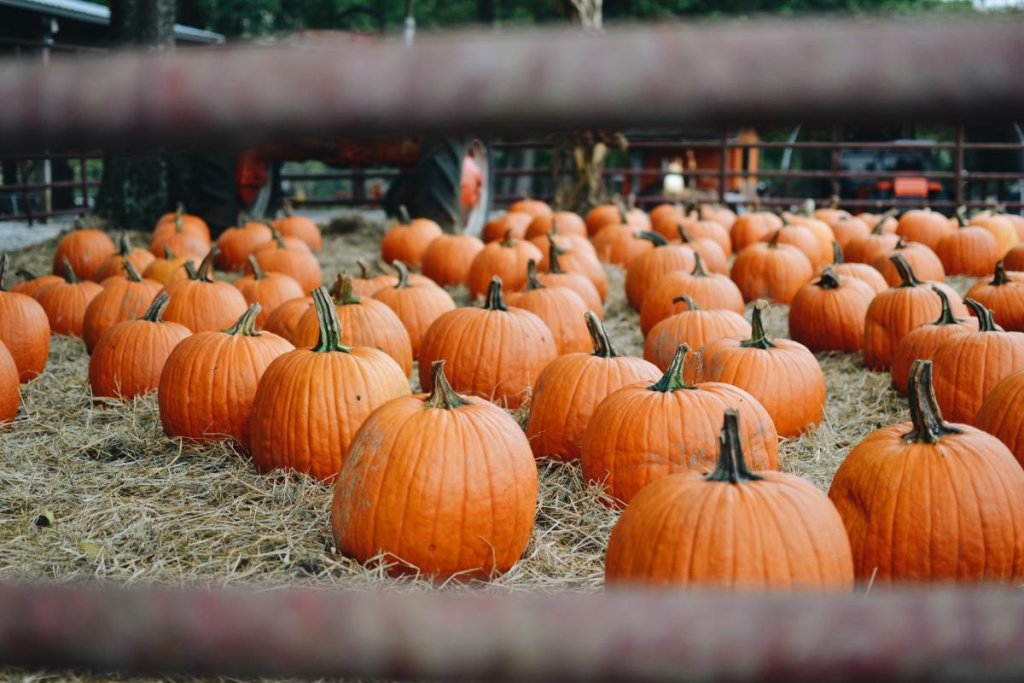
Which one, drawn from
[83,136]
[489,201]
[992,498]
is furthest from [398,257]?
[83,136]

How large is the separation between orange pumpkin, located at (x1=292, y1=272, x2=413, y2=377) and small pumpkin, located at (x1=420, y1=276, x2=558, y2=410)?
11.6 inches

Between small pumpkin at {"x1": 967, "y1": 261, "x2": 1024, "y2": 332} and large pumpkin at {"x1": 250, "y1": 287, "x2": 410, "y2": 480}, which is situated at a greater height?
small pumpkin at {"x1": 967, "y1": 261, "x2": 1024, "y2": 332}

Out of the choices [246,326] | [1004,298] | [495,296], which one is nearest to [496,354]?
[495,296]

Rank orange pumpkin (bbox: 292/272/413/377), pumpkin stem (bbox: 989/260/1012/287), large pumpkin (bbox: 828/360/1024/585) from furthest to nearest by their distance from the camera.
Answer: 1. pumpkin stem (bbox: 989/260/1012/287)
2. orange pumpkin (bbox: 292/272/413/377)
3. large pumpkin (bbox: 828/360/1024/585)

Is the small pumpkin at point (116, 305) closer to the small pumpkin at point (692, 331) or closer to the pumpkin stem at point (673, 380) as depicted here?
the small pumpkin at point (692, 331)

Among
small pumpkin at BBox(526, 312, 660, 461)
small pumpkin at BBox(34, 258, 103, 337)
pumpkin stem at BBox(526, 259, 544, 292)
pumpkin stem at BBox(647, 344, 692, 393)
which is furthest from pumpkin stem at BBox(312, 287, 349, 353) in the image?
small pumpkin at BBox(34, 258, 103, 337)

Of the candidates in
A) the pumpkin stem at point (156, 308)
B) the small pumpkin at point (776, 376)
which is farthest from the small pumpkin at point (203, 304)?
the small pumpkin at point (776, 376)

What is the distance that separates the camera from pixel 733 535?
2299mm

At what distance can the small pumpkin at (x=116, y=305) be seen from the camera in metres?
5.54

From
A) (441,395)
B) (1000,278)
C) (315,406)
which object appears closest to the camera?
(441,395)

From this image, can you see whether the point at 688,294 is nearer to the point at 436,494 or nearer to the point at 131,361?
the point at 131,361

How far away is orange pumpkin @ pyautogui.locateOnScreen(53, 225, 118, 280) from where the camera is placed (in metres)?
7.99

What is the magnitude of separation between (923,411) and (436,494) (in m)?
1.35

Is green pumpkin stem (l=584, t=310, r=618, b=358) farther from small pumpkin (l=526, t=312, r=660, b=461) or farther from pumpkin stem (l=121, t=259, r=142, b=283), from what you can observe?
pumpkin stem (l=121, t=259, r=142, b=283)
